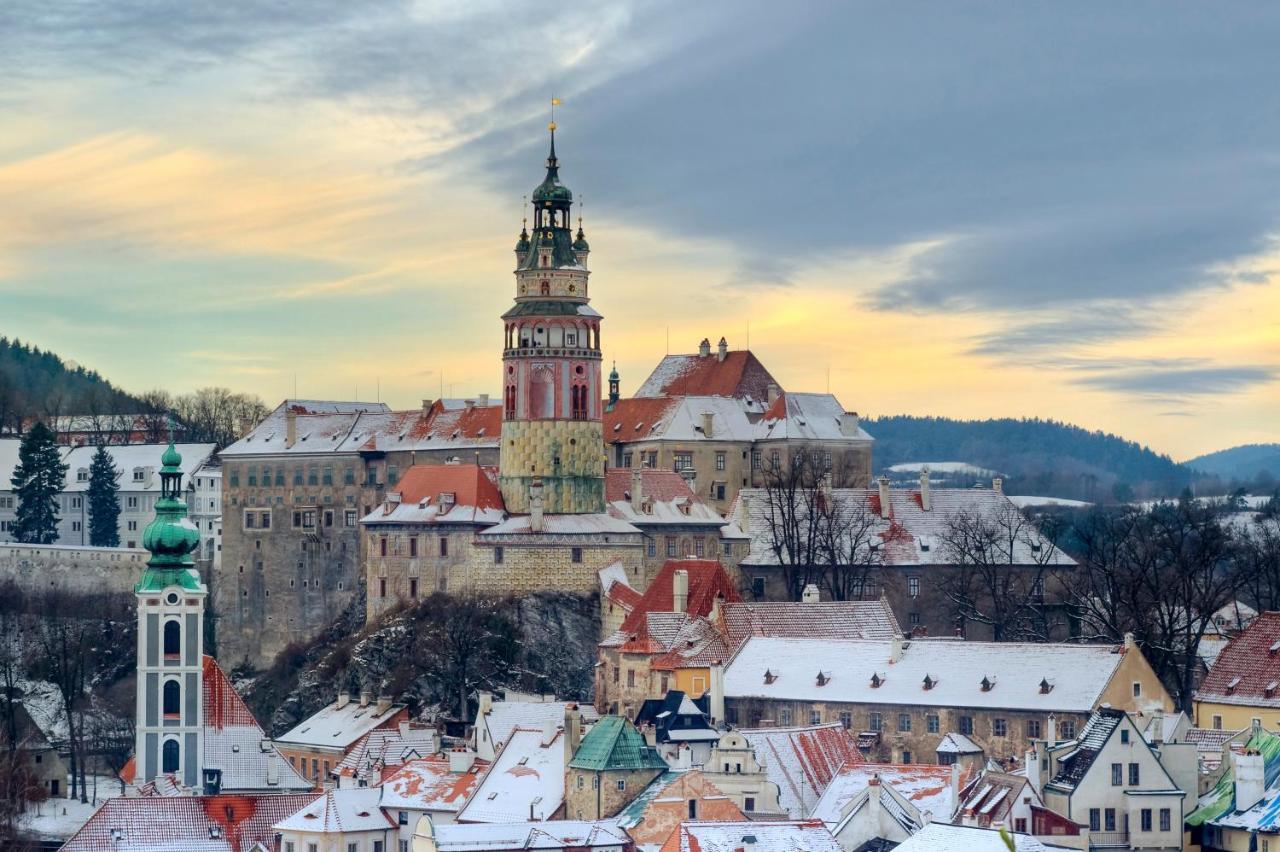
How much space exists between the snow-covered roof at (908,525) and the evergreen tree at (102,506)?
4396 cm

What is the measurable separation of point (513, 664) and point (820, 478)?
1995 cm

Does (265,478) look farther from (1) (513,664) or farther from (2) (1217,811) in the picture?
(2) (1217,811)

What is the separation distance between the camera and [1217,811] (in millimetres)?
81750

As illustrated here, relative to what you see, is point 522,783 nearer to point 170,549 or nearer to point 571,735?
point 571,735

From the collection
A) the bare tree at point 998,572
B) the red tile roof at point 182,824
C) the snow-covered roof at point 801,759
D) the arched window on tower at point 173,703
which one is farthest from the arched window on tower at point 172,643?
the bare tree at point 998,572

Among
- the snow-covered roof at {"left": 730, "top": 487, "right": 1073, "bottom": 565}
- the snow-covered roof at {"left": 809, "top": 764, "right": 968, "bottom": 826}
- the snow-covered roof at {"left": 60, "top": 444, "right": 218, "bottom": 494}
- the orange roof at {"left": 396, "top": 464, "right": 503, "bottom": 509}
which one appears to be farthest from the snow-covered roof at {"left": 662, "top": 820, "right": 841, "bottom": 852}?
the snow-covered roof at {"left": 60, "top": 444, "right": 218, "bottom": 494}

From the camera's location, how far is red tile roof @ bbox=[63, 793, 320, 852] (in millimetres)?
88938

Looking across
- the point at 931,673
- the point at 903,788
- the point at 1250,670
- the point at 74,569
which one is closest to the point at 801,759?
the point at 903,788

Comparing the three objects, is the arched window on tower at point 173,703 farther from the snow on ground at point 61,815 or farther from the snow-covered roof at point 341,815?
the snow-covered roof at point 341,815

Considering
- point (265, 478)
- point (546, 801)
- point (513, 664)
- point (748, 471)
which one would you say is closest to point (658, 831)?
point (546, 801)

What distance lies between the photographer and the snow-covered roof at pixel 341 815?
294 feet

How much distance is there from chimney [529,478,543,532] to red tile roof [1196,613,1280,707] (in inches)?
1112

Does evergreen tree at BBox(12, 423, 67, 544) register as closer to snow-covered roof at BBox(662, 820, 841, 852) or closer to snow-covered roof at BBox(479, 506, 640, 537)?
snow-covered roof at BBox(479, 506, 640, 537)

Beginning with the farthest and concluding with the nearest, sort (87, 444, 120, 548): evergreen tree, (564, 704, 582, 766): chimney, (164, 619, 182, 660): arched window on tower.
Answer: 1. (87, 444, 120, 548): evergreen tree
2. (164, 619, 182, 660): arched window on tower
3. (564, 704, 582, 766): chimney
